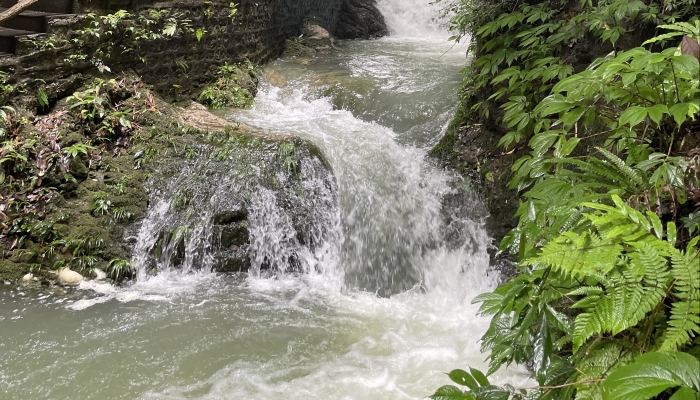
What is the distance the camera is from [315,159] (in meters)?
5.80

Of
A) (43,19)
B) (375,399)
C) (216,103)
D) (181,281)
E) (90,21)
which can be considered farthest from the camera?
(216,103)

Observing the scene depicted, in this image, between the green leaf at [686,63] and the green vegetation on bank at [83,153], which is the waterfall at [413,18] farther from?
the green leaf at [686,63]

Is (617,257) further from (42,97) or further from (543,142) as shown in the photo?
(42,97)

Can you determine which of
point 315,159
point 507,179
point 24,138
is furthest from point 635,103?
point 24,138

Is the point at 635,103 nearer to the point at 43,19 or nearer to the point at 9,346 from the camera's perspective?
the point at 9,346

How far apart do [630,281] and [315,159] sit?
15.4 feet

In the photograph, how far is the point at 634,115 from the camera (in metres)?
1.80

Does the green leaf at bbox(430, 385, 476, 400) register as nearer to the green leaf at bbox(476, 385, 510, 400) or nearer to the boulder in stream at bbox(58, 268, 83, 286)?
the green leaf at bbox(476, 385, 510, 400)

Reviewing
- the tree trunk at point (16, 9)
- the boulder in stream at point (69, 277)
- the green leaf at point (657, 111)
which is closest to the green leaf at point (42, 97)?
the tree trunk at point (16, 9)

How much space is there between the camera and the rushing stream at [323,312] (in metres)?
3.47

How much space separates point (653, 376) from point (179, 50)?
7.67 meters

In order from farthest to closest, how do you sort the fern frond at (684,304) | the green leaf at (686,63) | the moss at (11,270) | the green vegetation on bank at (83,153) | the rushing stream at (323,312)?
the green vegetation on bank at (83,153) < the moss at (11,270) < the rushing stream at (323,312) < the green leaf at (686,63) < the fern frond at (684,304)

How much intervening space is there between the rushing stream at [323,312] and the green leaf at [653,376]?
2.47m

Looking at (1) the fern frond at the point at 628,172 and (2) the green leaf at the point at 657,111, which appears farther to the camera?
(1) the fern frond at the point at 628,172
